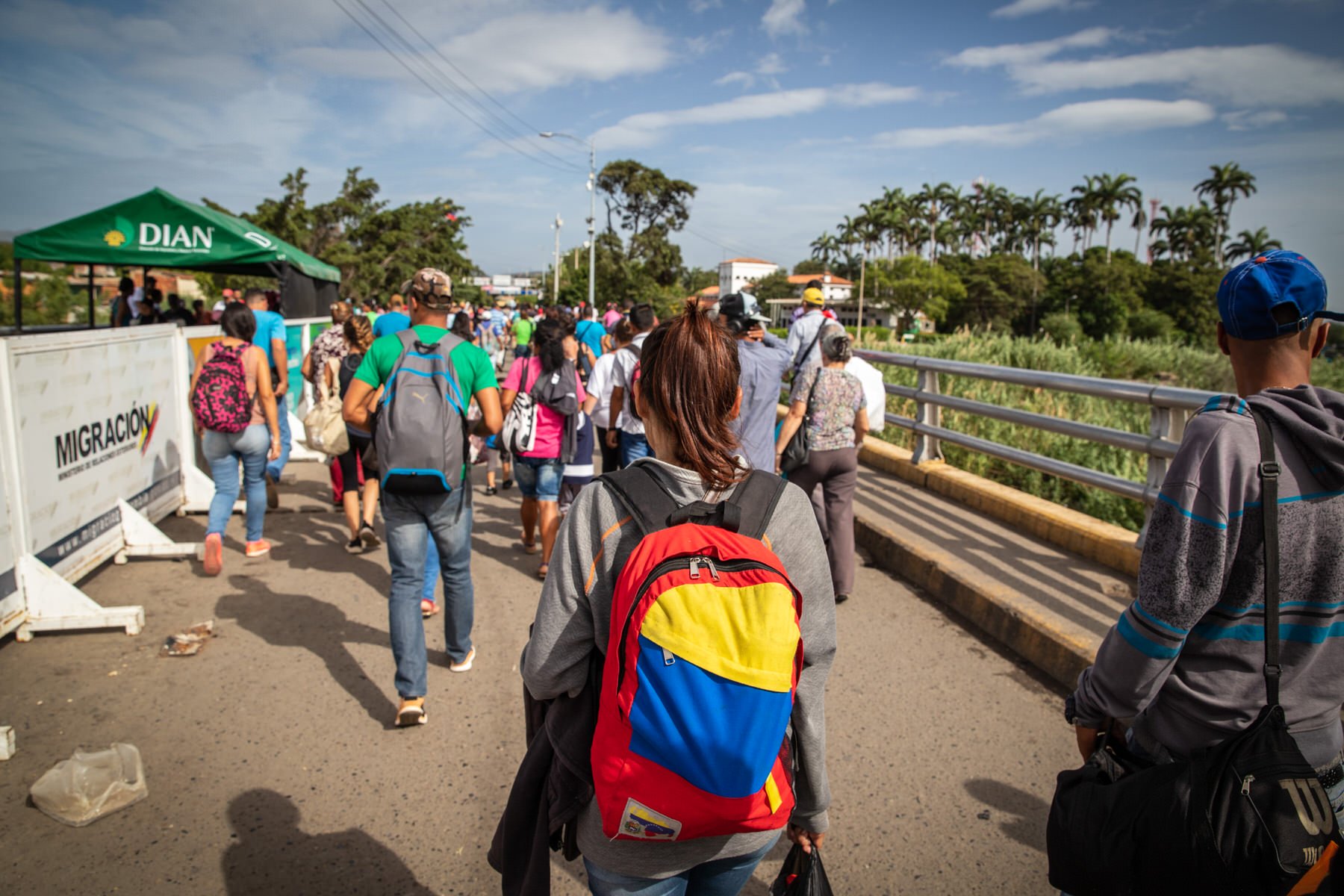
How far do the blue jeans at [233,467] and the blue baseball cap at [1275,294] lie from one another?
6022mm

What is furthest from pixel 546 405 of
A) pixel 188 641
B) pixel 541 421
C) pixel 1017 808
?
pixel 1017 808

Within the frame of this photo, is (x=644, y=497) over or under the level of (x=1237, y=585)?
over

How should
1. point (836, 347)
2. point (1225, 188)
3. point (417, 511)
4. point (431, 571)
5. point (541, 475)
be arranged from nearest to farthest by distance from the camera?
point (417, 511), point (836, 347), point (431, 571), point (541, 475), point (1225, 188)

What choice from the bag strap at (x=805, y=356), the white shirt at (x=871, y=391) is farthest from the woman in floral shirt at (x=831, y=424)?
the bag strap at (x=805, y=356)

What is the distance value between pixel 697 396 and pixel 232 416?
5149 mm

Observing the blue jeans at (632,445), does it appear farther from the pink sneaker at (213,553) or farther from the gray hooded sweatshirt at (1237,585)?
the gray hooded sweatshirt at (1237,585)

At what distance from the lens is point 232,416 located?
5.72m

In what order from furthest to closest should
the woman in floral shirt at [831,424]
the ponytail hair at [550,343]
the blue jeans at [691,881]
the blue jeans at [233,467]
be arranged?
the blue jeans at [233,467]
the ponytail hair at [550,343]
the woman in floral shirt at [831,424]
the blue jeans at [691,881]

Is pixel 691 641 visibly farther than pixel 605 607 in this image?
No

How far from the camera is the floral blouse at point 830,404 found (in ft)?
16.4

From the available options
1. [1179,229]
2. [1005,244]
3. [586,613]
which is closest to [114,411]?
[586,613]

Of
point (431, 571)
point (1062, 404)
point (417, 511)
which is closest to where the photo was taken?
point (417, 511)

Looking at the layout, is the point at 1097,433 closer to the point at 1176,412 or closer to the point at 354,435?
the point at 1176,412

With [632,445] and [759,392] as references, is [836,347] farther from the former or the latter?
[632,445]
